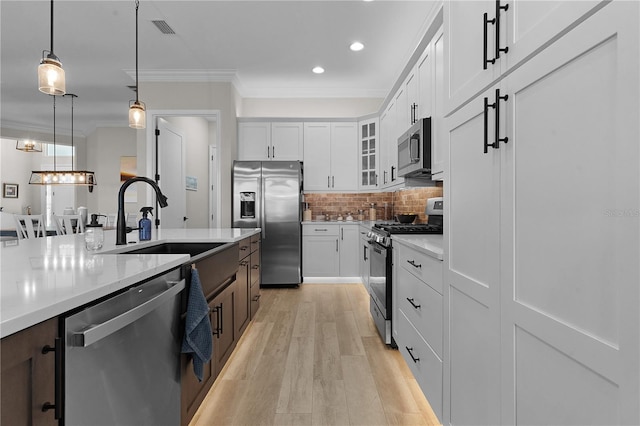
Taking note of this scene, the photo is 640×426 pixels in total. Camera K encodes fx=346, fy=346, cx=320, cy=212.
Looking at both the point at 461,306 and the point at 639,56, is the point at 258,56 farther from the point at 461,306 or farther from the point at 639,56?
the point at 639,56

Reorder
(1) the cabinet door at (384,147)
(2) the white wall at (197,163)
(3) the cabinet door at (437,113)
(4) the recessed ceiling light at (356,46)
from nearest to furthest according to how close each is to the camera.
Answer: (3) the cabinet door at (437,113)
(4) the recessed ceiling light at (356,46)
(1) the cabinet door at (384,147)
(2) the white wall at (197,163)

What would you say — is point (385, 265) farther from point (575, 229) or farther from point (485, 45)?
point (575, 229)

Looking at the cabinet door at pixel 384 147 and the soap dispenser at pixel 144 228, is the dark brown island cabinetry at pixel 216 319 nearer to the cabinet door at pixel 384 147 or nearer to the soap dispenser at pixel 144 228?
the soap dispenser at pixel 144 228

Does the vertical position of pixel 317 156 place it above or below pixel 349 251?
above

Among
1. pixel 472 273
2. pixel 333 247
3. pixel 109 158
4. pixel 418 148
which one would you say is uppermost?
pixel 109 158

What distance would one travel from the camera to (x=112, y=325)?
3.07ft

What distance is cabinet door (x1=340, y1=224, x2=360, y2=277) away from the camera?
5.12 m

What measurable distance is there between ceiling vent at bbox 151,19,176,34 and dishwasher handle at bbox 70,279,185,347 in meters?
3.32

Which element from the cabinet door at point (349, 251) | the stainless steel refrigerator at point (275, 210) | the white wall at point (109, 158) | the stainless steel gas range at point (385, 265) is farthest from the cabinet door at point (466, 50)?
the white wall at point (109, 158)

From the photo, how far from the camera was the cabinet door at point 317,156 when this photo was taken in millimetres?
5344

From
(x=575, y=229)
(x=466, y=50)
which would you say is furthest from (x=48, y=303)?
(x=466, y=50)

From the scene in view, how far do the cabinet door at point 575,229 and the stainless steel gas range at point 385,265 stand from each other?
1608mm

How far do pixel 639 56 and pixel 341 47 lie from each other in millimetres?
3835

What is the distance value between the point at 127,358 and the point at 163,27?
11.9 ft
